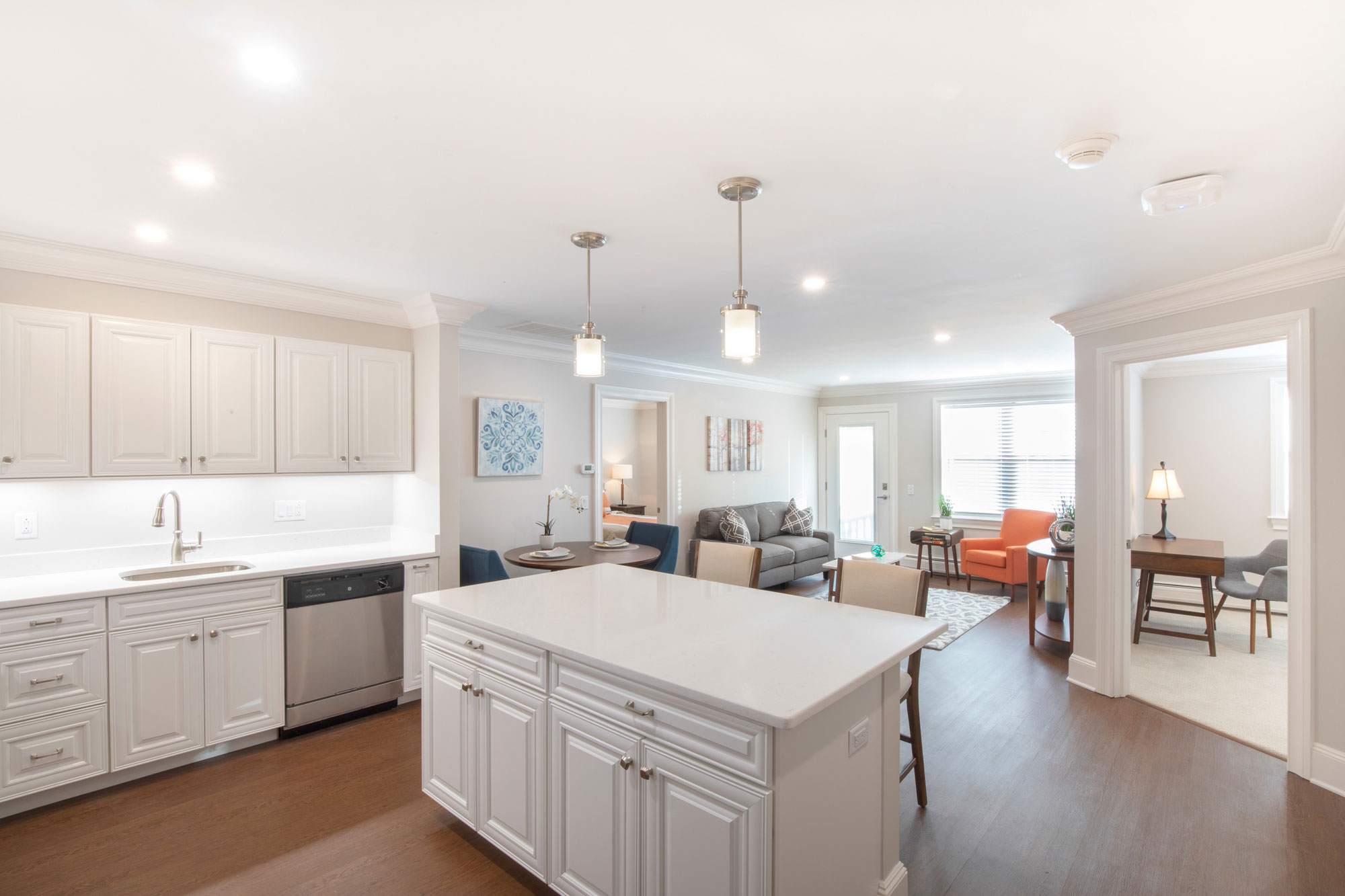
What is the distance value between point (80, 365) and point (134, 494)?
2.34 feet

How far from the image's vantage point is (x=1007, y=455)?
7.47m

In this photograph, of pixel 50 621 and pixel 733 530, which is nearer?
pixel 50 621

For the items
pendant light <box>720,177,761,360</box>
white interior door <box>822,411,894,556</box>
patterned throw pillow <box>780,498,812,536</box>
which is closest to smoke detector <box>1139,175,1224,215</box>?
pendant light <box>720,177,761,360</box>

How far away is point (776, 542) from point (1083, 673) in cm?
348

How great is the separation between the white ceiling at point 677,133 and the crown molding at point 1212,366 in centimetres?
365

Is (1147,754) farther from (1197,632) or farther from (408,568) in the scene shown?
(408,568)

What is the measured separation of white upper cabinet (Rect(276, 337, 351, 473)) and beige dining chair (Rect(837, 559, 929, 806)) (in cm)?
287

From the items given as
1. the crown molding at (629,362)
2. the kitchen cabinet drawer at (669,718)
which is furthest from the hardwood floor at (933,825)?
the crown molding at (629,362)

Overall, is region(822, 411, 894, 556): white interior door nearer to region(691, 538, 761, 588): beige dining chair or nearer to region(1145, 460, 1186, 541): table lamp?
region(1145, 460, 1186, 541): table lamp

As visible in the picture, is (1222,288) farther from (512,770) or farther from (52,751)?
(52,751)

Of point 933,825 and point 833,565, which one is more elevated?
point 833,565

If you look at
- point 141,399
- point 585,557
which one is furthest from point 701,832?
point 141,399

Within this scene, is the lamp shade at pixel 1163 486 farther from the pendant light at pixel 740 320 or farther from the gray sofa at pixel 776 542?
the pendant light at pixel 740 320

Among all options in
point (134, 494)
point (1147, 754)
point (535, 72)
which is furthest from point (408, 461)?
point (1147, 754)
